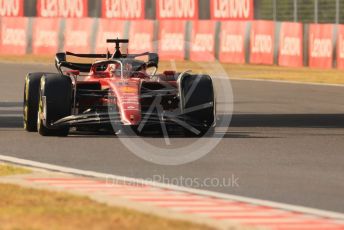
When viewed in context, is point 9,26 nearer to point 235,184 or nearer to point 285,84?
point 285,84

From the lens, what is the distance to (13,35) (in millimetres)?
48188

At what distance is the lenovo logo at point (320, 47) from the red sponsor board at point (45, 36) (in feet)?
34.1

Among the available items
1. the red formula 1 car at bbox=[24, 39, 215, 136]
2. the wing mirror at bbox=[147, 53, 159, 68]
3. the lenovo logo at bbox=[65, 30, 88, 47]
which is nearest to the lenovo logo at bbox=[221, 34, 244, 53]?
the lenovo logo at bbox=[65, 30, 88, 47]

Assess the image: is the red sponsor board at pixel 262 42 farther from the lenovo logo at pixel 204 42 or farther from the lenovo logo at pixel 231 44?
the lenovo logo at pixel 204 42

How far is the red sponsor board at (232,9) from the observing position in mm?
46312

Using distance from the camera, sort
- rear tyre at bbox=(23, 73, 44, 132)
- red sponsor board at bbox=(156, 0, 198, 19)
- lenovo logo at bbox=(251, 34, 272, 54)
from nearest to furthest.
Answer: rear tyre at bbox=(23, 73, 44, 132), lenovo logo at bbox=(251, 34, 272, 54), red sponsor board at bbox=(156, 0, 198, 19)

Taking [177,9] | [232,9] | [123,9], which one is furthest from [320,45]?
[123,9]

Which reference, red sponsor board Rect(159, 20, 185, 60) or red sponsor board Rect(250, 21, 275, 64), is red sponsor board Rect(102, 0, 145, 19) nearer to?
red sponsor board Rect(159, 20, 185, 60)

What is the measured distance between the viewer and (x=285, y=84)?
3388cm

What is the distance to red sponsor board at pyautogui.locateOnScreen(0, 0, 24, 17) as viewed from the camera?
174ft

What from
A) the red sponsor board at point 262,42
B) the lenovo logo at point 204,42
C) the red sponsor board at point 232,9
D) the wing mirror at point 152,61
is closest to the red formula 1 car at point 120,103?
the wing mirror at point 152,61

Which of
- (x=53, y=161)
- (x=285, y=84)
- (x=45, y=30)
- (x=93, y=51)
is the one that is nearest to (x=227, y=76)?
(x=285, y=84)

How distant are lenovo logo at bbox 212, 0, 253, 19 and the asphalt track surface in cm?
2050

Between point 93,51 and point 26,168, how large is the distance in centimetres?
3026
